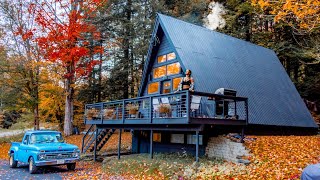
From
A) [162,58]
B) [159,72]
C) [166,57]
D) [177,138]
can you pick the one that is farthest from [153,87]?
[177,138]

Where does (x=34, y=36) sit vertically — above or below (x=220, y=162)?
above

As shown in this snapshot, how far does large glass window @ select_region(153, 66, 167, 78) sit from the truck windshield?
652 centimetres

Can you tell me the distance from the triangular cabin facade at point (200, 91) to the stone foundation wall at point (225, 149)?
488mm

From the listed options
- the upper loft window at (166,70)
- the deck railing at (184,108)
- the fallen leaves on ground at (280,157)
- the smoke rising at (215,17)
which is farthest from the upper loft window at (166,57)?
the smoke rising at (215,17)

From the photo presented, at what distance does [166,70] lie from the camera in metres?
16.5

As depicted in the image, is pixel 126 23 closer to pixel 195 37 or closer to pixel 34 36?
pixel 34 36

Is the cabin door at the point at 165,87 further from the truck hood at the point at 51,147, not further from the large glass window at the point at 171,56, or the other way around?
the truck hood at the point at 51,147

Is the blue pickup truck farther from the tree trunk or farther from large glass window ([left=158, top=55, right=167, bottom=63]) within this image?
the tree trunk

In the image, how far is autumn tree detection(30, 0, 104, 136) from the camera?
23578 millimetres

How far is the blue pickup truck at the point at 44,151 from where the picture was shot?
12469mm

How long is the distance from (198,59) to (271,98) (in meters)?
5.19

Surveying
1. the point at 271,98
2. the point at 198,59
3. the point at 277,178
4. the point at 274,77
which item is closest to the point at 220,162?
the point at 277,178

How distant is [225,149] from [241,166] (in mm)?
2047

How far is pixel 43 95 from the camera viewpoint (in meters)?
26.9
